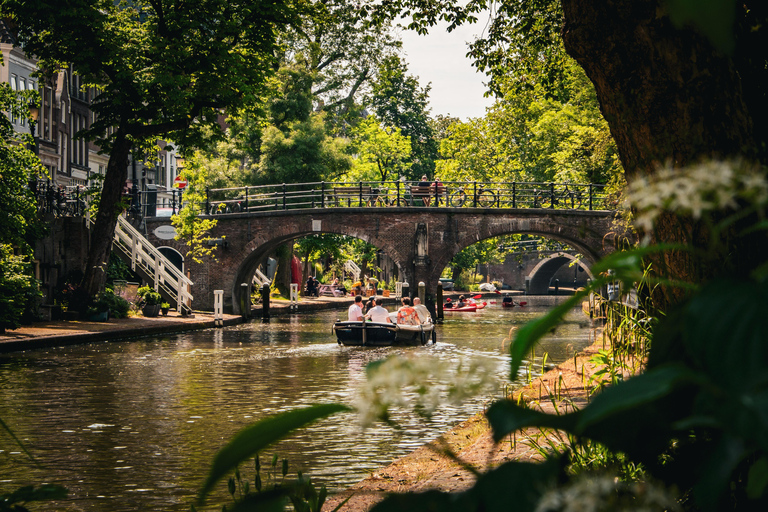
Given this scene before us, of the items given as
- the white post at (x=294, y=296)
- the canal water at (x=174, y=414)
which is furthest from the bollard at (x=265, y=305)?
the canal water at (x=174, y=414)

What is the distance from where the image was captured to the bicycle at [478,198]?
34.4 m

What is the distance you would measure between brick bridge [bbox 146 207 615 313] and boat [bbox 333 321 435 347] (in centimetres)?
1186

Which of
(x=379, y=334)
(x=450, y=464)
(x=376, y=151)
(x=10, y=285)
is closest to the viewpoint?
(x=450, y=464)

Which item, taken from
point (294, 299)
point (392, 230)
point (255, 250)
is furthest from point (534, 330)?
point (294, 299)

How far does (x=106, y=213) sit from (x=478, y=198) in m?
15.6

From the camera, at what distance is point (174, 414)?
35.3 feet

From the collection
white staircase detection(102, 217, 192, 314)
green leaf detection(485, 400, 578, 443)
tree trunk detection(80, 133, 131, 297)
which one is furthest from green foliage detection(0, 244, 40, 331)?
green leaf detection(485, 400, 578, 443)

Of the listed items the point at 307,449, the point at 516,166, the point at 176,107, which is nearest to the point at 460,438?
the point at 307,449

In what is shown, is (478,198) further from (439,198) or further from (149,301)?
(149,301)

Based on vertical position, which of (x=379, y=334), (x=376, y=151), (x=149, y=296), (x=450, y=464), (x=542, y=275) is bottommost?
(x=450, y=464)

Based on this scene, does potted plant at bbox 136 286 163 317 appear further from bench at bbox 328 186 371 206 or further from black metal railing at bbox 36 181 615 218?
bench at bbox 328 186 371 206

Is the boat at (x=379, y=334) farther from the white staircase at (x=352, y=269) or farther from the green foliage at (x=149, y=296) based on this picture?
the white staircase at (x=352, y=269)

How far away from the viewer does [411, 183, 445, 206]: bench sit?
1372 inches

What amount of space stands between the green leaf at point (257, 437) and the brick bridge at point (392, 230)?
32628mm
